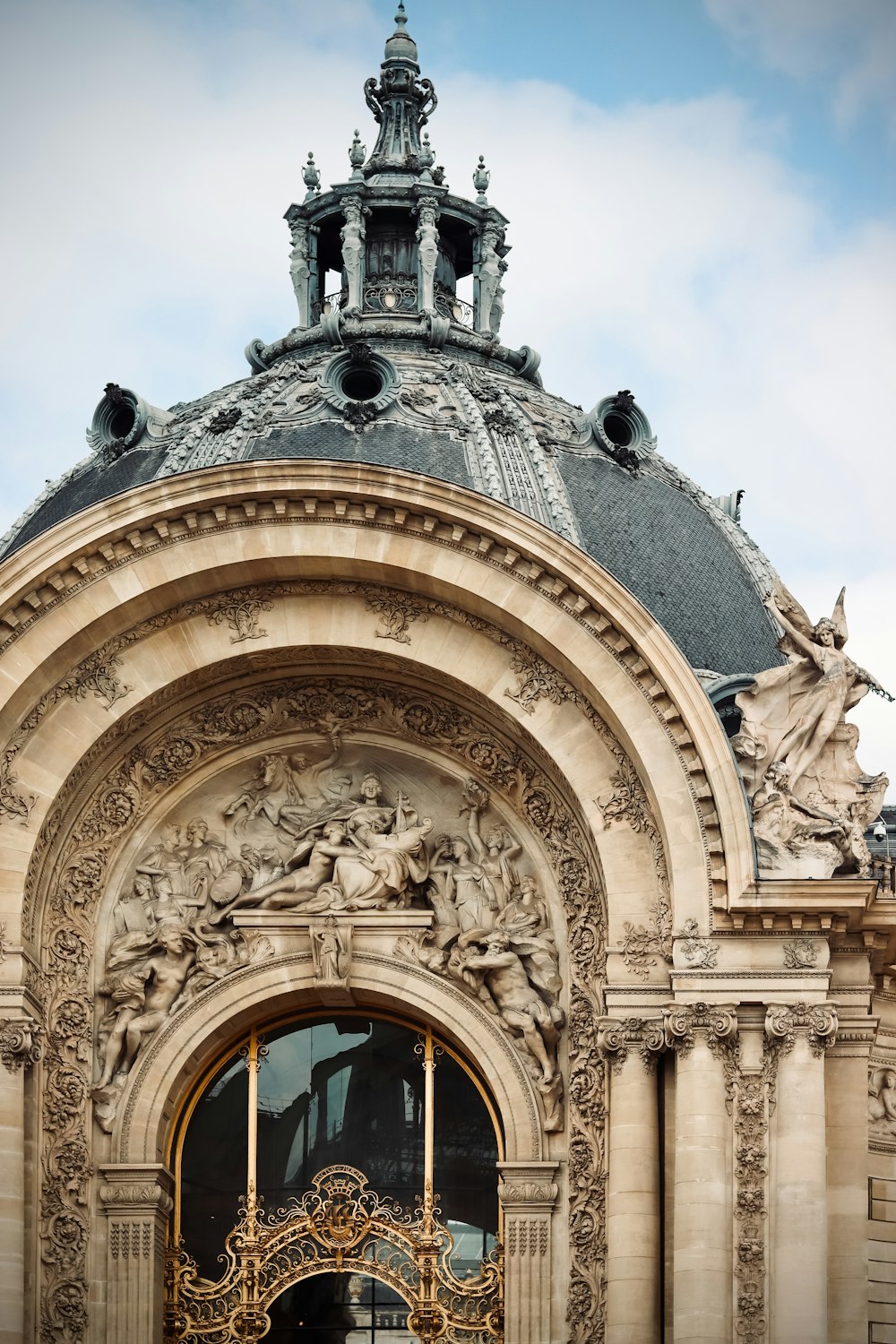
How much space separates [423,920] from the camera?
26.3 metres

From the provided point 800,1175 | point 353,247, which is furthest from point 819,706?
point 353,247

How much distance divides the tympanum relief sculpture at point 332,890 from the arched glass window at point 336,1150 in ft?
3.10

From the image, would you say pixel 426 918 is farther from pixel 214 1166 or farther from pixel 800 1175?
pixel 800 1175

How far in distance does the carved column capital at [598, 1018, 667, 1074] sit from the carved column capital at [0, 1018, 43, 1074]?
5.00 meters

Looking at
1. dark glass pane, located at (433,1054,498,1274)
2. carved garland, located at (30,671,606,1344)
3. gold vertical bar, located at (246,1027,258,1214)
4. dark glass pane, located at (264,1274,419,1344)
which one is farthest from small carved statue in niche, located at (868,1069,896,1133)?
gold vertical bar, located at (246,1027,258,1214)

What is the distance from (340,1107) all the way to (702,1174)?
4.28 meters

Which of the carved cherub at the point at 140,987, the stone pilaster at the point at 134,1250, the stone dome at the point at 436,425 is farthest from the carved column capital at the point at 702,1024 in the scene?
the stone pilaster at the point at 134,1250

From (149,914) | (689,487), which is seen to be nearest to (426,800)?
(149,914)

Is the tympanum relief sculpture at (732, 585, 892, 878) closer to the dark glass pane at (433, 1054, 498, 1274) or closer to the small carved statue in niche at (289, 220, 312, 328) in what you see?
the dark glass pane at (433, 1054, 498, 1274)

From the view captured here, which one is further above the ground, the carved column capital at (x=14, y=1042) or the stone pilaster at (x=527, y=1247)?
the carved column capital at (x=14, y=1042)

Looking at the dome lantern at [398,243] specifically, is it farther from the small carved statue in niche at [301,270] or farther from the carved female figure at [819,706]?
the carved female figure at [819,706]

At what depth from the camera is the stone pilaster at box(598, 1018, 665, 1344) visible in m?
24.0

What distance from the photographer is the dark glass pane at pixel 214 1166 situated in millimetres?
26438

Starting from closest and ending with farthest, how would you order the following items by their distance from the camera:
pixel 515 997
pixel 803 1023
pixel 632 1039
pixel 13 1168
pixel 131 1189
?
pixel 803 1023, pixel 632 1039, pixel 13 1168, pixel 131 1189, pixel 515 997
